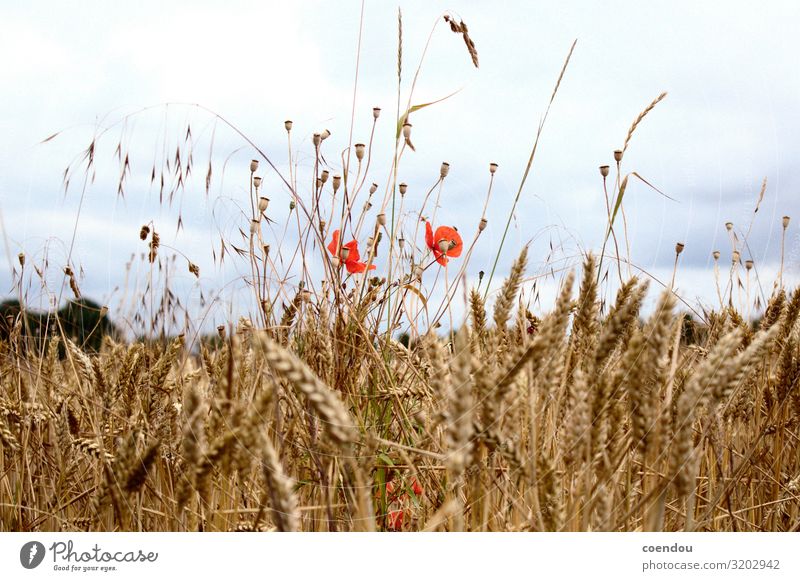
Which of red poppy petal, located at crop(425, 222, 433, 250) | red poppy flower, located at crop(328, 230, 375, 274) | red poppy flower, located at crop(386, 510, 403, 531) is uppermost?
red poppy petal, located at crop(425, 222, 433, 250)

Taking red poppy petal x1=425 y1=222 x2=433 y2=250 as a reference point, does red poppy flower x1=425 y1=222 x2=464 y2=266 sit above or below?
below

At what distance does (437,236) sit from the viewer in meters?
1.52
